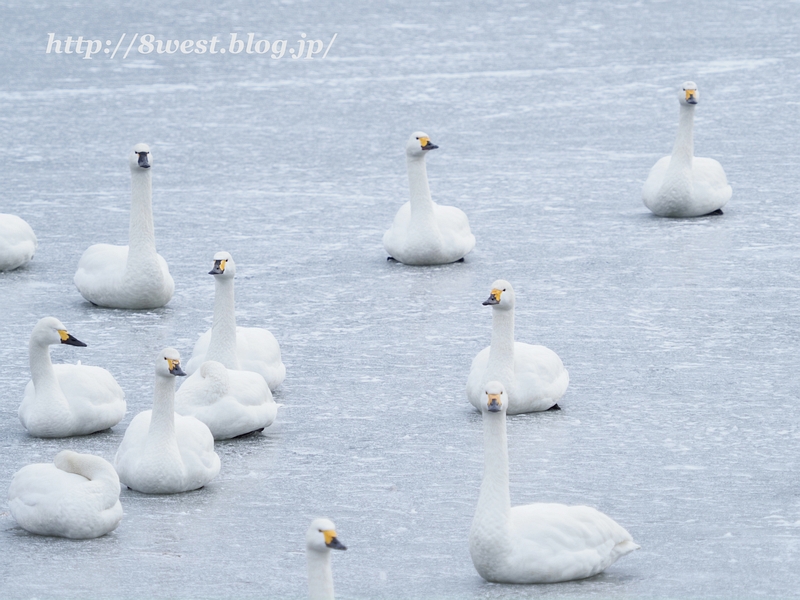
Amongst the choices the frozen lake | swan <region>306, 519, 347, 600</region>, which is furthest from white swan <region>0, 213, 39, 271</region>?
swan <region>306, 519, 347, 600</region>

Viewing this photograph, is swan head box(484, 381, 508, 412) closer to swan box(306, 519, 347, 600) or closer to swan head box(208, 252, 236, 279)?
swan box(306, 519, 347, 600)

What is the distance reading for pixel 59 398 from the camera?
341 inches

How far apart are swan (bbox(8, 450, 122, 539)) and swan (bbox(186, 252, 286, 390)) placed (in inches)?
80.6

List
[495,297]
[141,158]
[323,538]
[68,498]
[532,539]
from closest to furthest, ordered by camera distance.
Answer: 1. [323,538]
2. [532,539]
3. [68,498]
4. [495,297]
5. [141,158]

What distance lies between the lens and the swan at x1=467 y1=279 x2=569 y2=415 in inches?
353

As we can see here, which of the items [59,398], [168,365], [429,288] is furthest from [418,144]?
[168,365]

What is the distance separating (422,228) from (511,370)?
372cm

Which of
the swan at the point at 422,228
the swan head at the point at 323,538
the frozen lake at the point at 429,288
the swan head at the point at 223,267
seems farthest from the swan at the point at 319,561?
the swan at the point at 422,228

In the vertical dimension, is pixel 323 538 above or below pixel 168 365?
below

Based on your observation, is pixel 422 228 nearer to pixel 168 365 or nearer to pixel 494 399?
pixel 168 365

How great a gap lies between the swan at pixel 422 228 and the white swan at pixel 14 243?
274 cm

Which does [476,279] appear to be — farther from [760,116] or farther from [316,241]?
[760,116]

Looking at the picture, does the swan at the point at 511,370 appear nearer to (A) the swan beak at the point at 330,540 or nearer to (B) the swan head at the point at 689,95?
(A) the swan beak at the point at 330,540

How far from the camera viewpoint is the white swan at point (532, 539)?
666 cm
